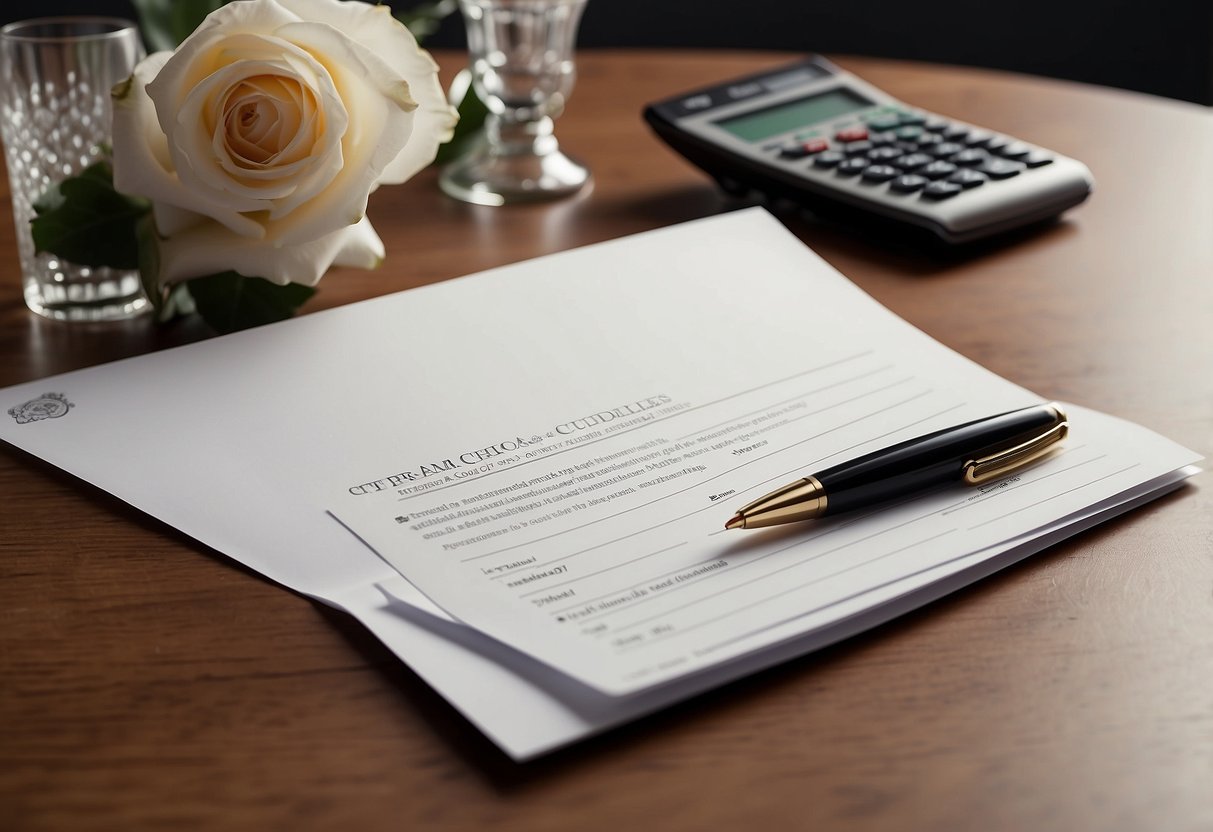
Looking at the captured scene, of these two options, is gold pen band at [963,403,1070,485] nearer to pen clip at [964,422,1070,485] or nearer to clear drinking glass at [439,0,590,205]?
pen clip at [964,422,1070,485]

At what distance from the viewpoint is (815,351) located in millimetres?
537

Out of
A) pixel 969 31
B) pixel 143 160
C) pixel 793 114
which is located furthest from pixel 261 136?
pixel 969 31

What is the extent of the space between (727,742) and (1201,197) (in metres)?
0.61

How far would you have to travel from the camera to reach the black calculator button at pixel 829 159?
2.38ft

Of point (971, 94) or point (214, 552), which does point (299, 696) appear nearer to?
point (214, 552)

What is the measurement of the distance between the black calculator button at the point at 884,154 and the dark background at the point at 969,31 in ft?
3.18

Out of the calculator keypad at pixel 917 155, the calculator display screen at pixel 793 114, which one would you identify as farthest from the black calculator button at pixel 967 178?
the calculator display screen at pixel 793 114

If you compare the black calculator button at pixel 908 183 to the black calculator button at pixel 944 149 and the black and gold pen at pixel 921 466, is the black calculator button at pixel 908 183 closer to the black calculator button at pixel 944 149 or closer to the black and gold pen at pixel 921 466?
the black calculator button at pixel 944 149

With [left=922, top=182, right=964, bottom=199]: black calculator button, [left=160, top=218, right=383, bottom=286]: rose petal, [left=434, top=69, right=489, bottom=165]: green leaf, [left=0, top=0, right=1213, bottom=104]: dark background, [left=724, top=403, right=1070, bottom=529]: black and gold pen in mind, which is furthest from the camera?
[left=0, top=0, right=1213, bottom=104]: dark background

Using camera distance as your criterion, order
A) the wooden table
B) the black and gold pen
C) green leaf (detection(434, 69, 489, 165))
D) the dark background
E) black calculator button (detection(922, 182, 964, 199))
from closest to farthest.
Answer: the wooden table, the black and gold pen, black calculator button (detection(922, 182, 964, 199)), green leaf (detection(434, 69, 489, 165)), the dark background

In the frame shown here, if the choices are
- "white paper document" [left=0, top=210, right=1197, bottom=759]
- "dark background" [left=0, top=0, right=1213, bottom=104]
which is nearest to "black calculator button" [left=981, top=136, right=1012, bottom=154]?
"white paper document" [left=0, top=210, right=1197, bottom=759]

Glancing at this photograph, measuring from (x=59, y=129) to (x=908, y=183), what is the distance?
45 cm

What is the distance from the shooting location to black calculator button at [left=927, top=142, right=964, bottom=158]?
73 cm

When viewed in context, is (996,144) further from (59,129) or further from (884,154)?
(59,129)
